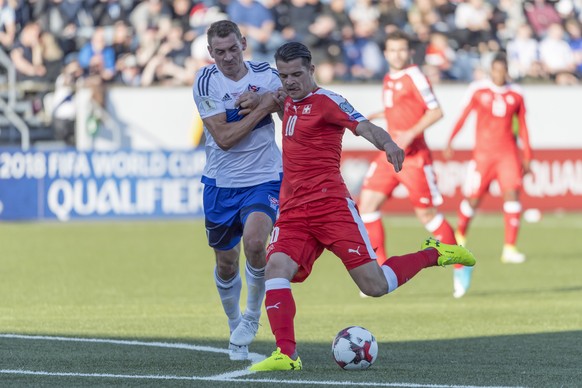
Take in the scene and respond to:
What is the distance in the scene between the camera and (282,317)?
8031 millimetres

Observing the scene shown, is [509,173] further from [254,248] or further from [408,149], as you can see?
[254,248]

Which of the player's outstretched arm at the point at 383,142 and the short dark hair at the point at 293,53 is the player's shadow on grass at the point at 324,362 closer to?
the player's outstretched arm at the point at 383,142

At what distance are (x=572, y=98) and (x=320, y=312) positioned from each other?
1716cm

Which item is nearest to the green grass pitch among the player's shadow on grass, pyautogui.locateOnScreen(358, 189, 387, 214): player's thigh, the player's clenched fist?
the player's shadow on grass

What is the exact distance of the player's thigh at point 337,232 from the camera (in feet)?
27.3

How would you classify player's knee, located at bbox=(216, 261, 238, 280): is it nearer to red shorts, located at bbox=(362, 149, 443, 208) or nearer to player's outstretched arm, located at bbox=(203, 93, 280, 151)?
player's outstretched arm, located at bbox=(203, 93, 280, 151)

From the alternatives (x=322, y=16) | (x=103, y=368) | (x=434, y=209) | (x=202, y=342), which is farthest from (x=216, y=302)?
(x=322, y=16)

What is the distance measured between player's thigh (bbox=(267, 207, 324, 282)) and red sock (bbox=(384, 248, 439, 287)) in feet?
1.95

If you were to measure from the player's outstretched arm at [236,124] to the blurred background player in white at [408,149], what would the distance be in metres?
4.52

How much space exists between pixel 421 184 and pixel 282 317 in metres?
5.57

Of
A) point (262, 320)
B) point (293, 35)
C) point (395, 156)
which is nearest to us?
point (395, 156)

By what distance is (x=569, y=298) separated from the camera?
13227mm

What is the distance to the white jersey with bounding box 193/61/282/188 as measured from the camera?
29.5ft

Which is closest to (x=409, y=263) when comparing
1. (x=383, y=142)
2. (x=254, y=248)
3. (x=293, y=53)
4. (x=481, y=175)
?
(x=254, y=248)
